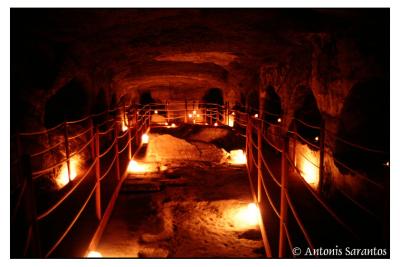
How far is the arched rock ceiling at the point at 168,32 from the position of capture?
164 inches

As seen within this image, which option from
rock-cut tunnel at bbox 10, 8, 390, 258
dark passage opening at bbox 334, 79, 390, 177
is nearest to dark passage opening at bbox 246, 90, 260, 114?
rock-cut tunnel at bbox 10, 8, 390, 258

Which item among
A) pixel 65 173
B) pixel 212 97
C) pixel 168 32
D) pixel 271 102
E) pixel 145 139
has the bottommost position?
pixel 65 173

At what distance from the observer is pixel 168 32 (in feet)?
18.2

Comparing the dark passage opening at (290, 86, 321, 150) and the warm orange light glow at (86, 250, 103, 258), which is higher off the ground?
the dark passage opening at (290, 86, 321, 150)

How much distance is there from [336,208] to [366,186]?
0.68 meters

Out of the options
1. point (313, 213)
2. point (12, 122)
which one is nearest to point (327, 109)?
point (313, 213)

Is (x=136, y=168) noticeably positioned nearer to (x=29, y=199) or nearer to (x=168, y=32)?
(x=168, y=32)

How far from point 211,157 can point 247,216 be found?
10.3ft

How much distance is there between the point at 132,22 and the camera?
4.71 m

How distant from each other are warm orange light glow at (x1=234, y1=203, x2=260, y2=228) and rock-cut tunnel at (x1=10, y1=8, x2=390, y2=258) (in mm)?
24

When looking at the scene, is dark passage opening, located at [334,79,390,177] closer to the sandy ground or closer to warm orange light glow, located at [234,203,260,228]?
the sandy ground

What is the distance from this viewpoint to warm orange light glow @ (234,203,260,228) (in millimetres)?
3674

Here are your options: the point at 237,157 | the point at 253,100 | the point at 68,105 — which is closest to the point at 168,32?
the point at 237,157

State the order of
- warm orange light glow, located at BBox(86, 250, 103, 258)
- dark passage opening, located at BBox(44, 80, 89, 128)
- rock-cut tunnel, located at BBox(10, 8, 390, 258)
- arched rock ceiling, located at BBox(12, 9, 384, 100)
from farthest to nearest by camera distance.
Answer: dark passage opening, located at BBox(44, 80, 89, 128)
arched rock ceiling, located at BBox(12, 9, 384, 100)
rock-cut tunnel, located at BBox(10, 8, 390, 258)
warm orange light glow, located at BBox(86, 250, 103, 258)
